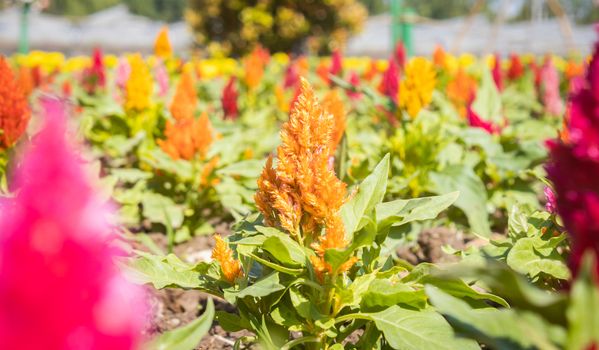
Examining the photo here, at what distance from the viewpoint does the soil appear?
2623 millimetres

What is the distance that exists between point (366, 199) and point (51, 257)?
130cm

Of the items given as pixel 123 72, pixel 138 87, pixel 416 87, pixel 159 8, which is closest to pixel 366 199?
pixel 416 87

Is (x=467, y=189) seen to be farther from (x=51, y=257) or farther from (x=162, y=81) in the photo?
(x=162, y=81)

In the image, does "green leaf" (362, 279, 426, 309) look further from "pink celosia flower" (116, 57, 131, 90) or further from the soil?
"pink celosia flower" (116, 57, 131, 90)

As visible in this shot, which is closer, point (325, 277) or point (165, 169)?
point (325, 277)

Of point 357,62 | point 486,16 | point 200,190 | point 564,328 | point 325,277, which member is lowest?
point 486,16

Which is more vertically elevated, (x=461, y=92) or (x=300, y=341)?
(x=300, y=341)

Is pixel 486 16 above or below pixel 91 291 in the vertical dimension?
below

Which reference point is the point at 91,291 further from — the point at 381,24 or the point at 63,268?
the point at 381,24

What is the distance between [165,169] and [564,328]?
2960 millimetres

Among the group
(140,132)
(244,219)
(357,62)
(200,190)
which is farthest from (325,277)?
(357,62)

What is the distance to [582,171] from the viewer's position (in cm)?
113

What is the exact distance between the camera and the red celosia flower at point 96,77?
22.0 feet

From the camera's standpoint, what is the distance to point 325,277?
5.82 feet
